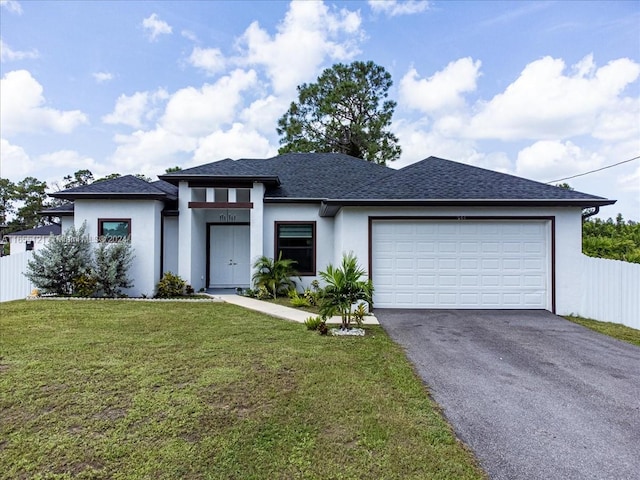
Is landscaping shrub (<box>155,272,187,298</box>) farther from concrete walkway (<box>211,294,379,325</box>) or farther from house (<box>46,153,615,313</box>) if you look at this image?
concrete walkway (<box>211,294,379,325</box>)

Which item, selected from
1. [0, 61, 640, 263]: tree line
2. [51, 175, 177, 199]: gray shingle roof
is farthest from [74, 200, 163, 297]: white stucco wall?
[0, 61, 640, 263]: tree line

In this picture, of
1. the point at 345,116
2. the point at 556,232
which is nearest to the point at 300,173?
the point at 556,232

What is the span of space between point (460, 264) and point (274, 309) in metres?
5.02

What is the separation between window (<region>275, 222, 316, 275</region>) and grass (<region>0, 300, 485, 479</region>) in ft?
19.6

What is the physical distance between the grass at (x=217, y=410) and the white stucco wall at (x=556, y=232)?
3461 millimetres

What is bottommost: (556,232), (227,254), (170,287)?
(170,287)

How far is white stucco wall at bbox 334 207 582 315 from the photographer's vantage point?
887 cm

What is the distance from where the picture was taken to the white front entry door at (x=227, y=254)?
526 inches

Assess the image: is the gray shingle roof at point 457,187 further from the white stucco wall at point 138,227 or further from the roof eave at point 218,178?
the white stucco wall at point 138,227

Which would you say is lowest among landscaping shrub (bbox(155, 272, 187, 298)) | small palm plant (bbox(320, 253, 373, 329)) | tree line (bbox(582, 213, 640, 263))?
landscaping shrub (bbox(155, 272, 187, 298))

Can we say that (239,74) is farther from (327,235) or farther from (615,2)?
(615,2)

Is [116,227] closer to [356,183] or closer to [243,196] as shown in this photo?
[243,196]

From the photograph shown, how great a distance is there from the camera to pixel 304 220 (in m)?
12.2

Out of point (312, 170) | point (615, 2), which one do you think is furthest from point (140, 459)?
point (615, 2)
